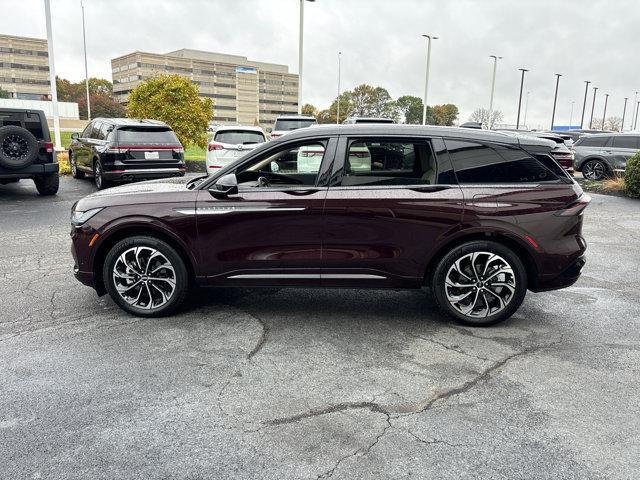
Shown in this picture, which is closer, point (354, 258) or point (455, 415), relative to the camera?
point (455, 415)

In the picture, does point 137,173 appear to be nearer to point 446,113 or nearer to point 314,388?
point 314,388

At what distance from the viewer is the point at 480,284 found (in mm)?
4629

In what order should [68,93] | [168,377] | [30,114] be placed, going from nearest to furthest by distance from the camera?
[168,377] → [30,114] → [68,93]

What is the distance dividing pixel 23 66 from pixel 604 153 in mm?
121811

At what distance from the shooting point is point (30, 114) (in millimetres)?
11180

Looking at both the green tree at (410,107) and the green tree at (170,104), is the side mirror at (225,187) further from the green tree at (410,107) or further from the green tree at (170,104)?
the green tree at (410,107)

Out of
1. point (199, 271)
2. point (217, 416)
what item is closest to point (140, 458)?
point (217, 416)

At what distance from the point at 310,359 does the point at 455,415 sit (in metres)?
1.21

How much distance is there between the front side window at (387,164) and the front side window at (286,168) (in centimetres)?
30

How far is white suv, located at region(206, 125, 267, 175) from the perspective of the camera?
13664 millimetres

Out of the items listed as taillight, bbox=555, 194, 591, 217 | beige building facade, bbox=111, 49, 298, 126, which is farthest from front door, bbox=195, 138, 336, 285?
beige building facade, bbox=111, 49, 298, 126

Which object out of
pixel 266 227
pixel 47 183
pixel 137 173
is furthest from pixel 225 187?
pixel 47 183

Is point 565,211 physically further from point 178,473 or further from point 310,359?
point 178,473

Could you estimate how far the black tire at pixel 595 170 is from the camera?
59.1ft
